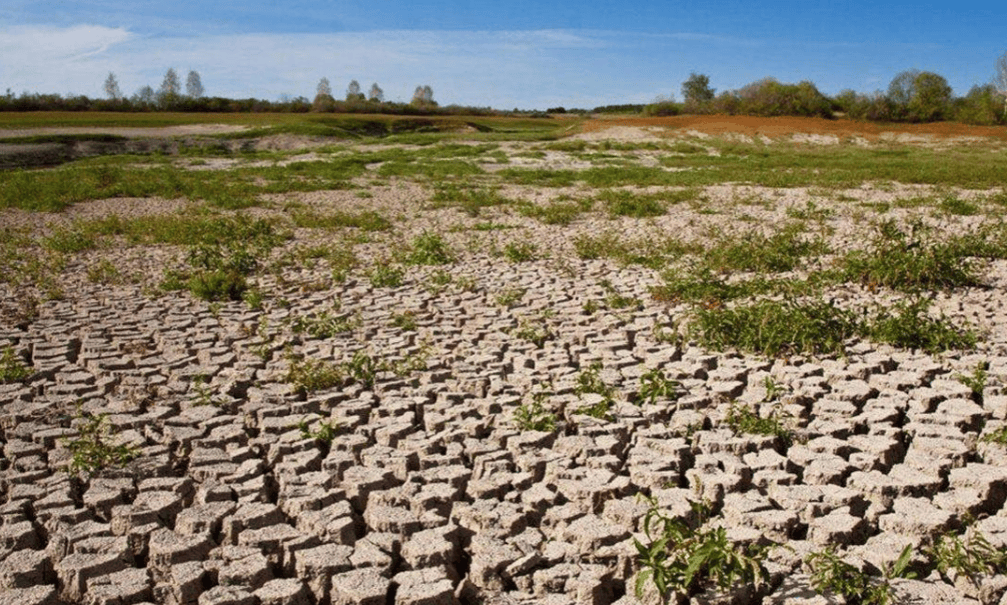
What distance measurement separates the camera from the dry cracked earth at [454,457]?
350cm

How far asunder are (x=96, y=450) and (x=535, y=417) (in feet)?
8.66

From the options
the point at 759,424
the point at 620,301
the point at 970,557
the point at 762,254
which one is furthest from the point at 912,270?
the point at 970,557

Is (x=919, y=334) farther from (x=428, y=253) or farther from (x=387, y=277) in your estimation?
(x=428, y=253)

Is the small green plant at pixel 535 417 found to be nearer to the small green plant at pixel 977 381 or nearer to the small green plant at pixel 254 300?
the small green plant at pixel 977 381

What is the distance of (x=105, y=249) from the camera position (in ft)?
41.7

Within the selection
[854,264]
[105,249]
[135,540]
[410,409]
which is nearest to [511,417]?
[410,409]

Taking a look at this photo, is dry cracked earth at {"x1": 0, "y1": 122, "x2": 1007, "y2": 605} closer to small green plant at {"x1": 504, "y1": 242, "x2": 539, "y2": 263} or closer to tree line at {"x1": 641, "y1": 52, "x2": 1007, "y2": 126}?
small green plant at {"x1": 504, "y1": 242, "x2": 539, "y2": 263}

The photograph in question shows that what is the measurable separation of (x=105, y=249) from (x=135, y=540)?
10250 millimetres

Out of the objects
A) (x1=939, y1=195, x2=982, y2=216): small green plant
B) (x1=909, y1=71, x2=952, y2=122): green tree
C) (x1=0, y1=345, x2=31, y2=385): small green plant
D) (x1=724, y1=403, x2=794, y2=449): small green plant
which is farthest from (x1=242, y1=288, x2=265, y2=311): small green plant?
(x1=909, y1=71, x2=952, y2=122): green tree

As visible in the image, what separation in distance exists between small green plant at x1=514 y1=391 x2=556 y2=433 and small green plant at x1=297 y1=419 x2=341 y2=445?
1.16 metres

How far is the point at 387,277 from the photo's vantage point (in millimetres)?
9750

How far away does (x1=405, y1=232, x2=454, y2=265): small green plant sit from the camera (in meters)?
11.0

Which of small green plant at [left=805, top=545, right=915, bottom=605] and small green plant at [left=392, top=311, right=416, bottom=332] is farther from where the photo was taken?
small green plant at [left=392, top=311, right=416, bottom=332]

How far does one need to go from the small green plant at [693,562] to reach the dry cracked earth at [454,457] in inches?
2.8
